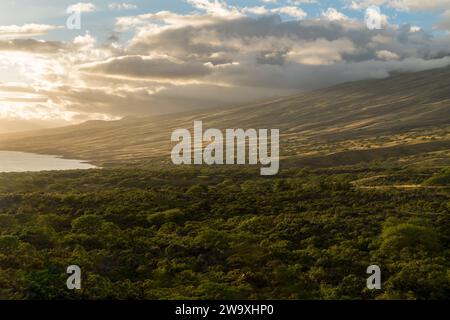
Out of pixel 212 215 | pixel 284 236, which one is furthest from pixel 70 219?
pixel 284 236

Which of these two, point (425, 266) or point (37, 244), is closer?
point (425, 266)

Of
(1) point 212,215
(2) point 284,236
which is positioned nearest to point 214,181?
(1) point 212,215

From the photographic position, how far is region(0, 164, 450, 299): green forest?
85.1 feet

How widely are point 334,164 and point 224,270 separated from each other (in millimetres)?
95720

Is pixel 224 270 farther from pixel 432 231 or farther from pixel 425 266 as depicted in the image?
pixel 432 231

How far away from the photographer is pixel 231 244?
3447cm

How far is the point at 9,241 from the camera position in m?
33.8

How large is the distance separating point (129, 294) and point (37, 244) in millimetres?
13271

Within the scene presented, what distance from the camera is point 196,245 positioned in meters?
34.8

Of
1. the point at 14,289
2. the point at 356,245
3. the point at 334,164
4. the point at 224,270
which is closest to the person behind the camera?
the point at 14,289

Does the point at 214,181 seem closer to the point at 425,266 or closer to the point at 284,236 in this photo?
the point at 284,236

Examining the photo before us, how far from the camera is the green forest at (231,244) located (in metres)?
26.0
